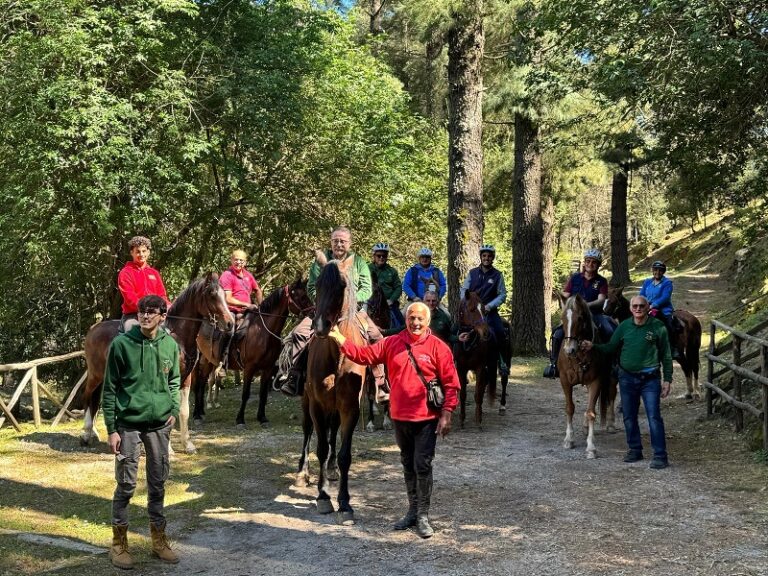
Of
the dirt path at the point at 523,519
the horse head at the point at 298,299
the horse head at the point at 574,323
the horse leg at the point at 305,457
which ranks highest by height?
the horse head at the point at 298,299

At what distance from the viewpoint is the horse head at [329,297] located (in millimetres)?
6648

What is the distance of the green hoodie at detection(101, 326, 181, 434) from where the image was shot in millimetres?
5785

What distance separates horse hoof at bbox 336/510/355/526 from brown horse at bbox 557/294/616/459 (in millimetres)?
3764

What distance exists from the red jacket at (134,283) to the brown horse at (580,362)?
520 cm

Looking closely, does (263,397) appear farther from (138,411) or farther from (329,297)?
(138,411)

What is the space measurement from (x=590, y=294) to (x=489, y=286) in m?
1.67

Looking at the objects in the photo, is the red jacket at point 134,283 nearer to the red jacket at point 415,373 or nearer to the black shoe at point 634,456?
the red jacket at point 415,373

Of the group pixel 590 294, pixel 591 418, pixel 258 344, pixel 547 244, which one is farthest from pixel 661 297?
pixel 547 244

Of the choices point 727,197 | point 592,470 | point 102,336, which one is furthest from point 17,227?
point 727,197

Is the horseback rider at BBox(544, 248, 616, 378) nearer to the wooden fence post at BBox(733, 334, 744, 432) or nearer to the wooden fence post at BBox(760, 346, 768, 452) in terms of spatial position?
the wooden fence post at BBox(733, 334, 744, 432)

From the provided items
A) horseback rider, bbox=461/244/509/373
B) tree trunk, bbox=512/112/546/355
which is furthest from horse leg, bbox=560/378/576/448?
tree trunk, bbox=512/112/546/355

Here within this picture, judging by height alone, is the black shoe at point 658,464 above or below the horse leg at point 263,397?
below

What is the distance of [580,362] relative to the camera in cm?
988

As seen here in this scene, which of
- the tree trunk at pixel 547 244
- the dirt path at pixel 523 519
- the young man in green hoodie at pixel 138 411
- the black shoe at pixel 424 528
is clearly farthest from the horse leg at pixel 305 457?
the tree trunk at pixel 547 244
